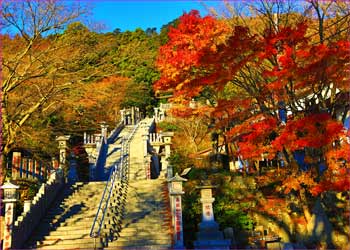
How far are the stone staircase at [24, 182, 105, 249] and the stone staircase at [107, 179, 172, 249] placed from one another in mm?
1035

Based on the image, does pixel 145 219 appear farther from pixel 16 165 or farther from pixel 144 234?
pixel 16 165

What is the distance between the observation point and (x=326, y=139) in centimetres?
1015

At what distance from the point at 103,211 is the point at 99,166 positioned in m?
8.37

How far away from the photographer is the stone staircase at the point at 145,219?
36.8 feet

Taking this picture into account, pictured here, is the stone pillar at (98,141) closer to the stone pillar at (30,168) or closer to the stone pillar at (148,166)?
the stone pillar at (148,166)

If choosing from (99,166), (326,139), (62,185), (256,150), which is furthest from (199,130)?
(326,139)

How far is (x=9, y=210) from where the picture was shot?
34.8 feet

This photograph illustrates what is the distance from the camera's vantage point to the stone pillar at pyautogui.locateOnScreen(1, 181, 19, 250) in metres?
10.4

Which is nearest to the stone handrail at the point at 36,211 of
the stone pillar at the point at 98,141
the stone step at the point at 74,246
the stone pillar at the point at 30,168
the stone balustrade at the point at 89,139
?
the stone step at the point at 74,246

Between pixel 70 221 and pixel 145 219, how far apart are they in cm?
249

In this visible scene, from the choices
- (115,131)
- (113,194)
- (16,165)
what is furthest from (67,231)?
(115,131)

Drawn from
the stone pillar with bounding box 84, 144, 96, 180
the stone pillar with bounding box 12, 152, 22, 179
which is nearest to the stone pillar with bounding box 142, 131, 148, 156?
the stone pillar with bounding box 84, 144, 96, 180

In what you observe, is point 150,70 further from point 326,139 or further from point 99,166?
point 326,139

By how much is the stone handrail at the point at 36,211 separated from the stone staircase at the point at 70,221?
0.68 feet
